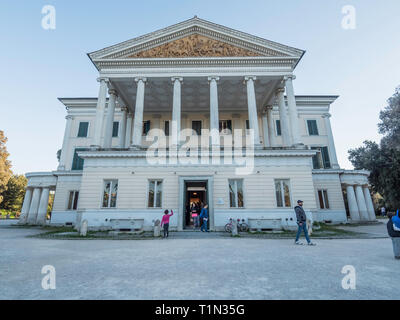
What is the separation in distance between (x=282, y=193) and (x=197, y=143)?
1139cm

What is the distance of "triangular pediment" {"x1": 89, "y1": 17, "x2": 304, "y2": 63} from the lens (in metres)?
18.0

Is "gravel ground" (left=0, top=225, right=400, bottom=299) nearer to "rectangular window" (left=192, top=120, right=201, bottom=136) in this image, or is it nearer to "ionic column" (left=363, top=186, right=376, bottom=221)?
"rectangular window" (left=192, top=120, right=201, bottom=136)

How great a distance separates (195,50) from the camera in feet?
59.7

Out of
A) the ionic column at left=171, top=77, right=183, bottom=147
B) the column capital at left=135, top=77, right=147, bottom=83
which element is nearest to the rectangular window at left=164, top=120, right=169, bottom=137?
the ionic column at left=171, top=77, right=183, bottom=147

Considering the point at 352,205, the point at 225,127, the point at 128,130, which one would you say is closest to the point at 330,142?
the point at 352,205

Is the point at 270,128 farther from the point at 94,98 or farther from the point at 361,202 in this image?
the point at 94,98

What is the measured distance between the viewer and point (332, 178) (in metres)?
21.8

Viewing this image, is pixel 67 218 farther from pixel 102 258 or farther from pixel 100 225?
pixel 102 258

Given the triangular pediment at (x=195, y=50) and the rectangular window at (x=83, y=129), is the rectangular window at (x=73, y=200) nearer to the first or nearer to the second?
the rectangular window at (x=83, y=129)

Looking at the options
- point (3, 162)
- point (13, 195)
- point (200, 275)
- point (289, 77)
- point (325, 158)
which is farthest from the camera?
point (13, 195)

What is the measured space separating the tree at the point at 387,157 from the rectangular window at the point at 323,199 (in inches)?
283

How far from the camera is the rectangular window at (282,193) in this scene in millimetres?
14845

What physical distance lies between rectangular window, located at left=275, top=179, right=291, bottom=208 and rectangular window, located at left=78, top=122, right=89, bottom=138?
22.9m
